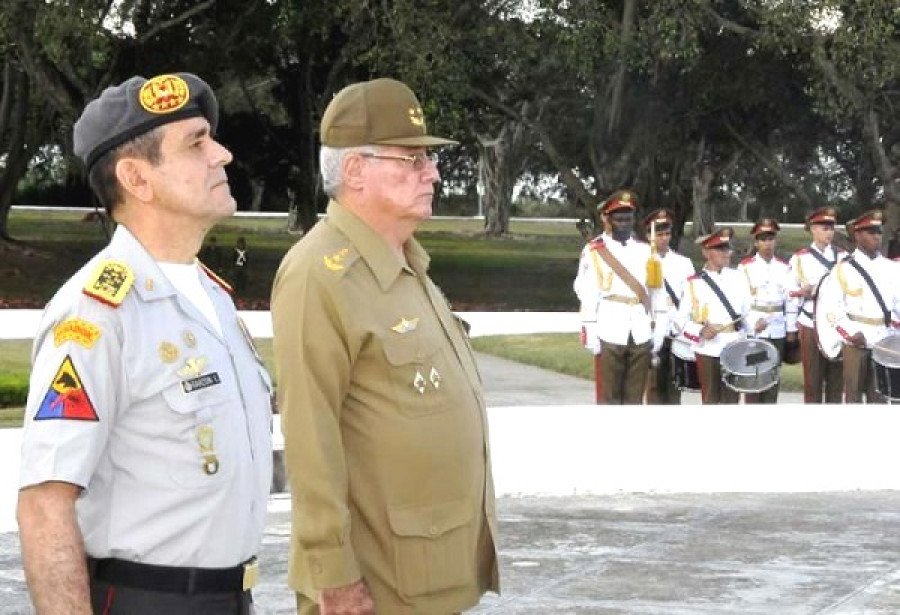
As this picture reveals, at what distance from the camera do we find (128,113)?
3521 mm

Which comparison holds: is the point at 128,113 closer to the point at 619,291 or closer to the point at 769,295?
the point at 619,291

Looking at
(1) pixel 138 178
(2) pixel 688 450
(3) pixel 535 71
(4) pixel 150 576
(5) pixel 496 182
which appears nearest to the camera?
(4) pixel 150 576

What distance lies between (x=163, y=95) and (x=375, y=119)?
2.84ft

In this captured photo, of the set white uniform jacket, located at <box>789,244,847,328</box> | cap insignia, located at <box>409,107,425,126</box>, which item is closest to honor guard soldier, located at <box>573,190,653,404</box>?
white uniform jacket, located at <box>789,244,847,328</box>

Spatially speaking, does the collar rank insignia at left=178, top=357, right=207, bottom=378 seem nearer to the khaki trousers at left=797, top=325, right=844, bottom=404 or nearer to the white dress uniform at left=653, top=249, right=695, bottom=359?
the white dress uniform at left=653, top=249, right=695, bottom=359

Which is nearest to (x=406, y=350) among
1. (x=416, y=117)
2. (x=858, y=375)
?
(x=416, y=117)

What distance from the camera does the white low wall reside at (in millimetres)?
11211

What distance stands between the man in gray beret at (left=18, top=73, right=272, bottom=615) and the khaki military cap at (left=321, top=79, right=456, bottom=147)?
0.75 meters

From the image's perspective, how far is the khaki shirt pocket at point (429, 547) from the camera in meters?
4.05

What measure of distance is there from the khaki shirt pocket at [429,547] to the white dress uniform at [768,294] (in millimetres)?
12456

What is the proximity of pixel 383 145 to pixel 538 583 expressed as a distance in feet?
14.2

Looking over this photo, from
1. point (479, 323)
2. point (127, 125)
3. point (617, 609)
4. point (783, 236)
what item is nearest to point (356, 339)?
point (127, 125)

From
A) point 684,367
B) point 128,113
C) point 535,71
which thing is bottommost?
point 684,367

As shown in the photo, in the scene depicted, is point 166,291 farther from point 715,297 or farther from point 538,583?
point 715,297
